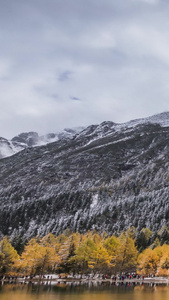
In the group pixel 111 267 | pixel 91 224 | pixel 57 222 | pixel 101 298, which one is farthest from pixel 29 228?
pixel 101 298

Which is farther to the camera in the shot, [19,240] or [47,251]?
[19,240]

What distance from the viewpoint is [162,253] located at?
10075 centimetres

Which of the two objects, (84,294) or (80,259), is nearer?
(84,294)

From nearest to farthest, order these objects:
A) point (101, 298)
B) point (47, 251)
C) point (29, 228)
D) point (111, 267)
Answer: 1. point (101, 298)
2. point (47, 251)
3. point (111, 267)
4. point (29, 228)

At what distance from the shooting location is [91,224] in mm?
189625

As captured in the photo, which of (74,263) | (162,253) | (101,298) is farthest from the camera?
(162,253)

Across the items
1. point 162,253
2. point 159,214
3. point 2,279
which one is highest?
point 159,214

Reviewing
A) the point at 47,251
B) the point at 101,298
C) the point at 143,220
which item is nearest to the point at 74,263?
the point at 47,251

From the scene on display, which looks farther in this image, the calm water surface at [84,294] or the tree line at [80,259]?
the tree line at [80,259]

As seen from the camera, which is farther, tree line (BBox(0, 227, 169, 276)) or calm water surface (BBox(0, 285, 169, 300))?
tree line (BBox(0, 227, 169, 276))

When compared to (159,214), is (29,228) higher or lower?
lower

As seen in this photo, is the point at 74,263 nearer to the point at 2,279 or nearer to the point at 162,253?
the point at 2,279

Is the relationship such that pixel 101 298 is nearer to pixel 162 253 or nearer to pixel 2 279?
pixel 2 279

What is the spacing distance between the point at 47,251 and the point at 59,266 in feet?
35.8
